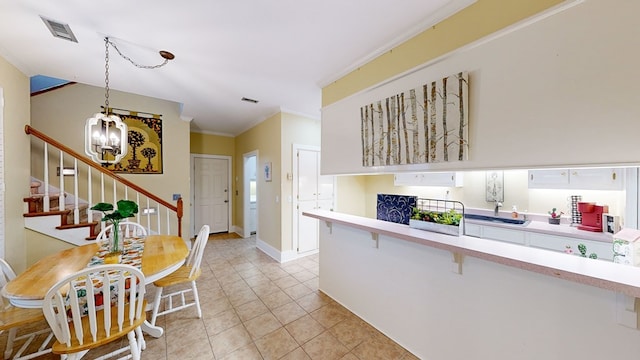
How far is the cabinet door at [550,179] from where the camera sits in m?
2.46

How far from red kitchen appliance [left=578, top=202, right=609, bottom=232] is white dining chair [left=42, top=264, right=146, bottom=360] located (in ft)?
13.4

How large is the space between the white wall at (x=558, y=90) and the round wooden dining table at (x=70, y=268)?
2378 millimetres

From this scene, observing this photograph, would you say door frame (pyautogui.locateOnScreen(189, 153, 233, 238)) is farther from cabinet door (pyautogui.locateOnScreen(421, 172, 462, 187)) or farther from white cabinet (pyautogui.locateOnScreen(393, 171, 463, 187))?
cabinet door (pyautogui.locateOnScreen(421, 172, 462, 187))

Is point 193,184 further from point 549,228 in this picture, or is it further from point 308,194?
point 549,228

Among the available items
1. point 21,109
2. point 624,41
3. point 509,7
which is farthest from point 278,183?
point 624,41

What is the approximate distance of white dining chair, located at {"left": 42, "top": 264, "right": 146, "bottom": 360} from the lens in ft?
4.17

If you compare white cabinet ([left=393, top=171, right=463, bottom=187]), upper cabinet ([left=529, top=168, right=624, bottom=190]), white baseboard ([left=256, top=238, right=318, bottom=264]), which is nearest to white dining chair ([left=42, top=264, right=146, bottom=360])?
white baseboard ([left=256, top=238, right=318, bottom=264])

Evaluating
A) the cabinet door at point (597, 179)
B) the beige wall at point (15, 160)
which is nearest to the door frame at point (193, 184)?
the beige wall at point (15, 160)

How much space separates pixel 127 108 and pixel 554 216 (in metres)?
6.25

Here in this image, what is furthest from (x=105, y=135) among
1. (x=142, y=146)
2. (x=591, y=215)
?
(x=591, y=215)

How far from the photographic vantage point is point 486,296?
143 centimetres

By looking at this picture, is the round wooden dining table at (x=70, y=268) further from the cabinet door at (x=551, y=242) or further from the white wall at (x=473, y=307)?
the cabinet door at (x=551, y=242)

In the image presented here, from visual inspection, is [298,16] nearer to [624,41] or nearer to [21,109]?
[624,41]

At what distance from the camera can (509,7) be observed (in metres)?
1.36
